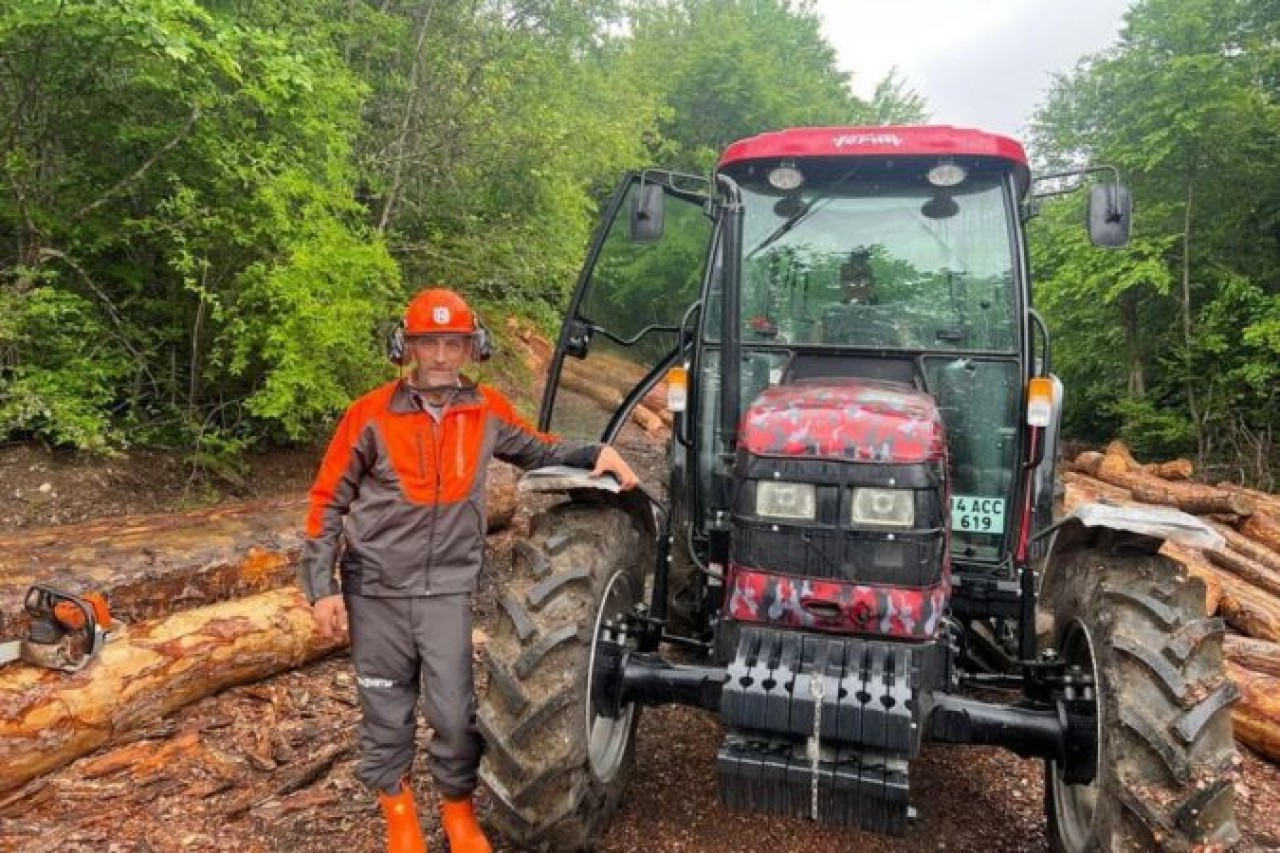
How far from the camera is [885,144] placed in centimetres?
389

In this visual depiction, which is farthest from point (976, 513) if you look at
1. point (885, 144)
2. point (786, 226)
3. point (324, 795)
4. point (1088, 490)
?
point (1088, 490)

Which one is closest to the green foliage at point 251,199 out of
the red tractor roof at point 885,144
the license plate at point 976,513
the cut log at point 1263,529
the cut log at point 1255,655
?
the red tractor roof at point 885,144

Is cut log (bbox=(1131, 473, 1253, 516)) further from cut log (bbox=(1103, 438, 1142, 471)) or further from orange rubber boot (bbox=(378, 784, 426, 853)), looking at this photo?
orange rubber boot (bbox=(378, 784, 426, 853))

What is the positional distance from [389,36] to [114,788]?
23.4 ft

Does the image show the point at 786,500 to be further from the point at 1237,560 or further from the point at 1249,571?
the point at 1237,560

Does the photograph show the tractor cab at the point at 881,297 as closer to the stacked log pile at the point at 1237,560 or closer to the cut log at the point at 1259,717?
the stacked log pile at the point at 1237,560

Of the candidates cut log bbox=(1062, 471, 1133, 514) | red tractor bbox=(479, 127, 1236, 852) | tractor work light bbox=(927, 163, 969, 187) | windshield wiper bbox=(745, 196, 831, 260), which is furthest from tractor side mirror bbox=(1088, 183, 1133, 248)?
cut log bbox=(1062, 471, 1133, 514)

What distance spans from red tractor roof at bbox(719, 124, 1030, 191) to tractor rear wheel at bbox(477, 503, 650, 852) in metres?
1.98

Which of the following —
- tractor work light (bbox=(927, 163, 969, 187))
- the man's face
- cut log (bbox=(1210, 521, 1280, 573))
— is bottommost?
cut log (bbox=(1210, 521, 1280, 573))

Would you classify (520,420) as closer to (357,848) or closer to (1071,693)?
(357,848)

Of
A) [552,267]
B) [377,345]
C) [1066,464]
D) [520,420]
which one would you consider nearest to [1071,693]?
[520,420]

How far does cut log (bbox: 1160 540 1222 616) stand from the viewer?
21.4ft

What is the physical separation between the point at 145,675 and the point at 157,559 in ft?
2.81

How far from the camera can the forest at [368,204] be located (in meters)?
6.13
